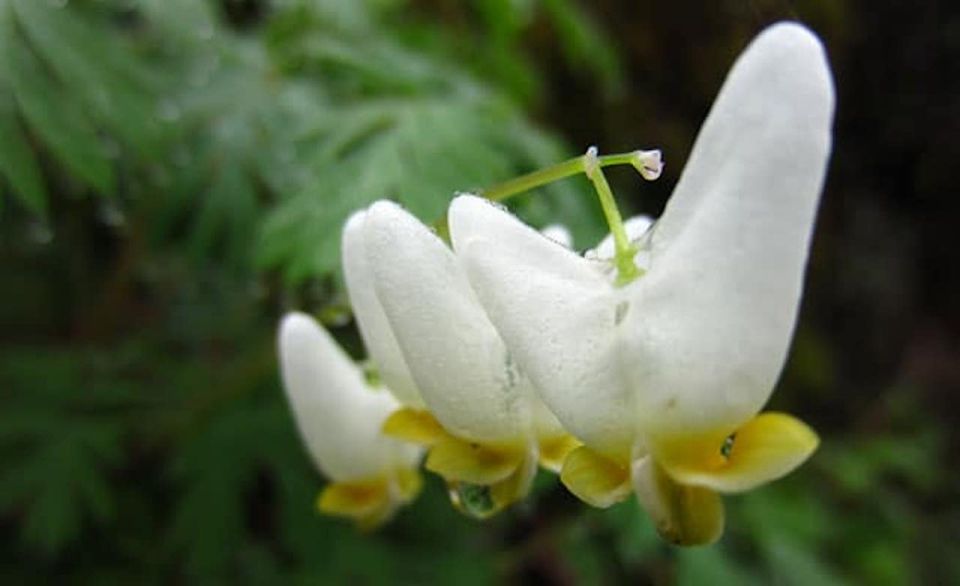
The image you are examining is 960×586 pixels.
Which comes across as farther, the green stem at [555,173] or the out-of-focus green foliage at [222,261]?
the out-of-focus green foliage at [222,261]


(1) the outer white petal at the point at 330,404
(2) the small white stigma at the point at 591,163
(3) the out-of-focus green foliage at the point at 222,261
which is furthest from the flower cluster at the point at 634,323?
(3) the out-of-focus green foliage at the point at 222,261

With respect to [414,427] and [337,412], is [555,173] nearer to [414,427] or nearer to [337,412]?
[414,427]

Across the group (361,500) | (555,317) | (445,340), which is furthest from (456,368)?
(361,500)

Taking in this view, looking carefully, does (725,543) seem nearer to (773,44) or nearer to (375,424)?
(375,424)

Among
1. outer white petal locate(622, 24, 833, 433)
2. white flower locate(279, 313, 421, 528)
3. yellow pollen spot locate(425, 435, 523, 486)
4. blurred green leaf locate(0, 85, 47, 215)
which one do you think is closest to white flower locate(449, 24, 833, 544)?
outer white petal locate(622, 24, 833, 433)

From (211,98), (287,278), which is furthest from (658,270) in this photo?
(211,98)

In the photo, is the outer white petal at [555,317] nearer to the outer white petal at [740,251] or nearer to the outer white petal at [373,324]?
the outer white petal at [740,251]

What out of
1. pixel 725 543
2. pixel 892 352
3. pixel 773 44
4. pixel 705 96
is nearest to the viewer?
pixel 773 44

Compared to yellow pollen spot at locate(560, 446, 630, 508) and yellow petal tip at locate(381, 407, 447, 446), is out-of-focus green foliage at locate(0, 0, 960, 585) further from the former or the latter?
yellow pollen spot at locate(560, 446, 630, 508)

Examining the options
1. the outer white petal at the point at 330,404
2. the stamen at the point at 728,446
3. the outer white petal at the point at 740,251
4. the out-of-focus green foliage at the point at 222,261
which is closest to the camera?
the outer white petal at the point at 740,251
